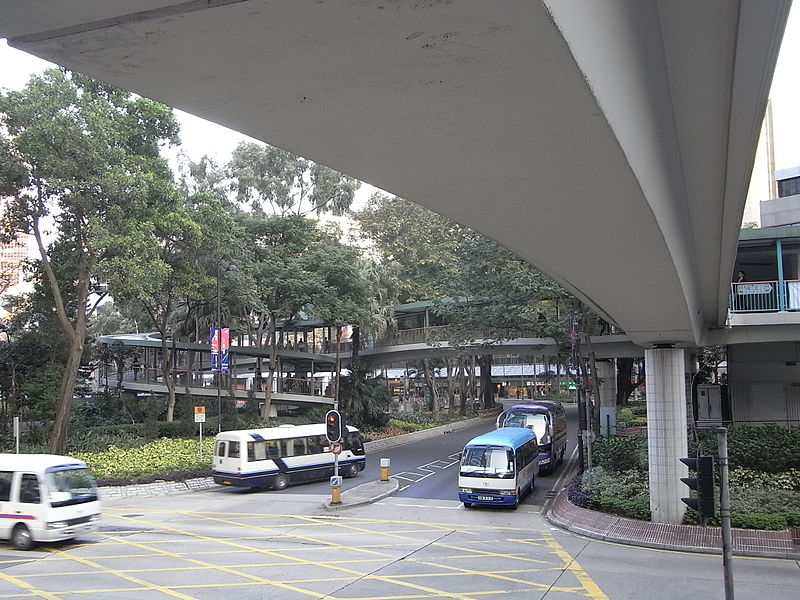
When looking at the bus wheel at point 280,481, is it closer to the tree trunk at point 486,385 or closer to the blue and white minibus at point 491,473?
the blue and white minibus at point 491,473

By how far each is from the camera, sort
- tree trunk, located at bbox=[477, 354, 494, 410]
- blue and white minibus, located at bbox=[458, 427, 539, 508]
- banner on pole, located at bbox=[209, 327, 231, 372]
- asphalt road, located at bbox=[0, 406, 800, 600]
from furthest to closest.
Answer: tree trunk, located at bbox=[477, 354, 494, 410] → banner on pole, located at bbox=[209, 327, 231, 372] → blue and white minibus, located at bbox=[458, 427, 539, 508] → asphalt road, located at bbox=[0, 406, 800, 600]

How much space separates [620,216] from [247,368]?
61.5 m

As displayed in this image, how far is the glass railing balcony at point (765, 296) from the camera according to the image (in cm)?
2431

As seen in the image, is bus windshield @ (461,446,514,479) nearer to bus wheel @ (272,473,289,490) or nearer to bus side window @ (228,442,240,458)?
bus wheel @ (272,473,289,490)

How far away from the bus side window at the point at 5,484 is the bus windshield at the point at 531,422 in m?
18.8

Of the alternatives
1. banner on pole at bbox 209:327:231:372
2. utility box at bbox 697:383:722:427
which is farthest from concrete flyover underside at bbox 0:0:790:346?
→ utility box at bbox 697:383:722:427

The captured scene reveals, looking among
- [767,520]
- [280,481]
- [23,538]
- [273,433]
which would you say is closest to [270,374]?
[273,433]

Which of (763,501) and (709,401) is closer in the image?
(763,501)

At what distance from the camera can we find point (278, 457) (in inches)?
1027

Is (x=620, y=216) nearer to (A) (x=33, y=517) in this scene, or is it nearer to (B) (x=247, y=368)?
(A) (x=33, y=517)

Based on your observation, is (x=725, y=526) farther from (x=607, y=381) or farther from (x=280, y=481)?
(x=607, y=381)

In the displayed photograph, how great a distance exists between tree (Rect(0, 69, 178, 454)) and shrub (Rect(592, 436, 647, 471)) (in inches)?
719

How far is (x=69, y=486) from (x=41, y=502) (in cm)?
73

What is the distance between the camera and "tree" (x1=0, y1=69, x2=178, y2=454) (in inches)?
1022
